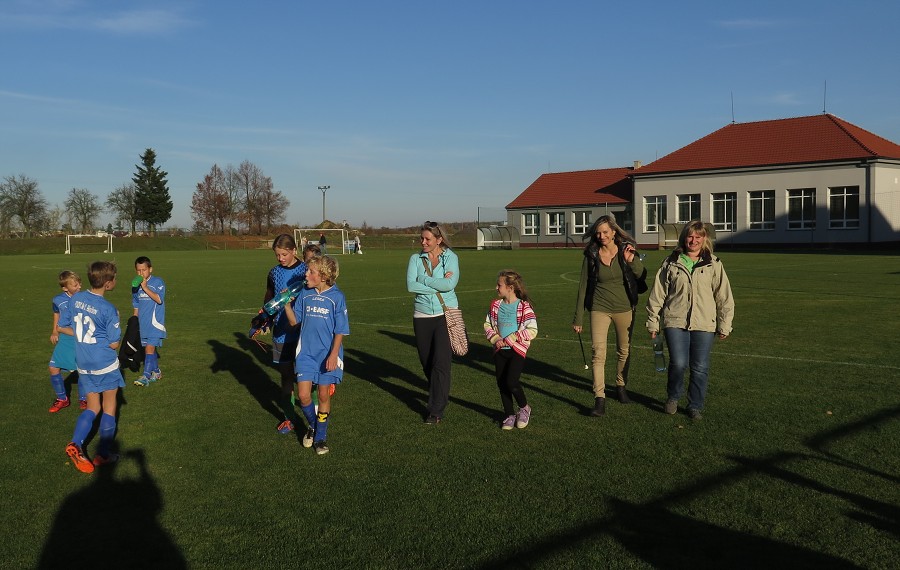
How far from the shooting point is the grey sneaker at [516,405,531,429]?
274 inches

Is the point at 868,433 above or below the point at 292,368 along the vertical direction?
below

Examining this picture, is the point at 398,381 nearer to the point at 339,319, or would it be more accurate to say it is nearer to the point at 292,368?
the point at 292,368

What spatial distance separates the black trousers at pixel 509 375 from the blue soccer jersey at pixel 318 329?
4.90 feet

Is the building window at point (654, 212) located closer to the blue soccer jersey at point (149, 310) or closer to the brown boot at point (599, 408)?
the blue soccer jersey at point (149, 310)

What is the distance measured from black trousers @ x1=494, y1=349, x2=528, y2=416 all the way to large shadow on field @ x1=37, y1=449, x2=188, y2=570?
9.58ft

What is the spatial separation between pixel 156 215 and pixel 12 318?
80317 millimetres

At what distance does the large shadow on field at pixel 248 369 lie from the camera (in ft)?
27.6

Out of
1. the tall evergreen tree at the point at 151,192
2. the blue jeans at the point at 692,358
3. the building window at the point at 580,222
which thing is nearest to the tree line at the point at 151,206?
the tall evergreen tree at the point at 151,192

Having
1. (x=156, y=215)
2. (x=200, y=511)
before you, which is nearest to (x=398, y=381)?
(x=200, y=511)

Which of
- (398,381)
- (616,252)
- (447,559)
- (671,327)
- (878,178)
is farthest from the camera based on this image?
A: (878,178)

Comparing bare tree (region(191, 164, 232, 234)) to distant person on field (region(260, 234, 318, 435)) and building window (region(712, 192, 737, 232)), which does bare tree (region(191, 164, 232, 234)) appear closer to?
building window (region(712, 192, 737, 232))

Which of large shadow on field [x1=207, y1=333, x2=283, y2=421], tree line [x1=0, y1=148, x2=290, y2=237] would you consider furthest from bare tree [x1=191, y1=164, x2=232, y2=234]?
large shadow on field [x1=207, y1=333, x2=283, y2=421]

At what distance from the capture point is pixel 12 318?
16406 mm

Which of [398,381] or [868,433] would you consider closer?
[868,433]
